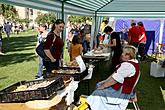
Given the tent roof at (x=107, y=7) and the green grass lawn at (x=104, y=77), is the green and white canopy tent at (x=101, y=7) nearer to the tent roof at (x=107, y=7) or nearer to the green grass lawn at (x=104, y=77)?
the tent roof at (x=107, y=7)

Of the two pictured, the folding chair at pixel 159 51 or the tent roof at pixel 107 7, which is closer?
the tent roof at pixel 107 7

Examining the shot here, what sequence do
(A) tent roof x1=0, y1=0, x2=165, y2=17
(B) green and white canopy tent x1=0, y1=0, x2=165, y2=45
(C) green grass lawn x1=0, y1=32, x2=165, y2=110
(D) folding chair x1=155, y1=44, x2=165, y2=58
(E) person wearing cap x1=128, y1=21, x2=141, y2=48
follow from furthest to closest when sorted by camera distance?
(D) folding chair x1=155, y1=44, x2=165, y2=58
(E) person wearing cap x1=128, y1=21, x2=141, y2=48
(B) green and white canopy tent x1=0, y1=0, x2=165, y2=45
(A) tent roof x1=0, y1=0, x2=165, y2=17
(C) green grass lawn x1=0, y1=32, x2=165, y2=110

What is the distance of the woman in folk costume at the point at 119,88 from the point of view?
10.8ft

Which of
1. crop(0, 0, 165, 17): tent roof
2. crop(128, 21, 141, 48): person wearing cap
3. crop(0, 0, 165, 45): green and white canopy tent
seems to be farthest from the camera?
crop(128, 21, 141, 48): person wearing cap

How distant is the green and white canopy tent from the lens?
5740 millimetres

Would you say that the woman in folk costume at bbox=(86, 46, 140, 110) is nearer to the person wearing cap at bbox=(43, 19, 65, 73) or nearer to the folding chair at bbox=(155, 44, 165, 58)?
the person wearing cap at bbox=(43, 19, 65, 73)

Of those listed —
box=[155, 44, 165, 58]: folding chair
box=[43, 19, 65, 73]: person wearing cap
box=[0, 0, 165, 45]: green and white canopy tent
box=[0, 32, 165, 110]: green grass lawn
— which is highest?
box=[0, 0, 165, 45]: green and white canopy tent

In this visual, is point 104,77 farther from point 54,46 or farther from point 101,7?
point 101,7

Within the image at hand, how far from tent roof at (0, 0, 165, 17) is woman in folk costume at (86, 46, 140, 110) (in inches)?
77.7

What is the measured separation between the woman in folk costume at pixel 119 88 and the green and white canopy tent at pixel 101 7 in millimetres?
2023

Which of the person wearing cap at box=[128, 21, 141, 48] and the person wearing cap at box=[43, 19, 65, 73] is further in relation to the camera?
the person wearing cap at box=[128, 21, 141, 48]

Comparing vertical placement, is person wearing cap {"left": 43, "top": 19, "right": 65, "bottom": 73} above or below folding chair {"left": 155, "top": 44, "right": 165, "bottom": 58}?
above

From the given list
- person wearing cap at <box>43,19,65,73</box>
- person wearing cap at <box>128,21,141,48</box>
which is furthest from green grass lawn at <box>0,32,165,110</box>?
person wearing cap at <box>43,19,65,73</box>

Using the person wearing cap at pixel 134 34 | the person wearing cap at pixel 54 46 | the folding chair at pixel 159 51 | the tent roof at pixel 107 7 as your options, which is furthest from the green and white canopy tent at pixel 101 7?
the folding chair at pixel 159 51
